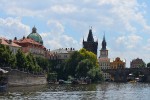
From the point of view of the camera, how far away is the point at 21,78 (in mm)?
100750

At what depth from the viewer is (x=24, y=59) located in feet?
372

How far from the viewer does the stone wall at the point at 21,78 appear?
94.5 meters

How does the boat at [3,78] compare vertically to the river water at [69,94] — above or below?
above

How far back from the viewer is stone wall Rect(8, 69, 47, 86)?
94.5 metres

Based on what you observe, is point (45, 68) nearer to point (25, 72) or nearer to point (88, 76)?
point (88, 76)

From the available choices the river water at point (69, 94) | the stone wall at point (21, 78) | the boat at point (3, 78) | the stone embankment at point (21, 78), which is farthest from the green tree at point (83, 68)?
the boat at point (3, 78)

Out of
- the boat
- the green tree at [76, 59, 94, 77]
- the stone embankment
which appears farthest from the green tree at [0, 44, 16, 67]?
the green tree at [76, 59, 94, 77]

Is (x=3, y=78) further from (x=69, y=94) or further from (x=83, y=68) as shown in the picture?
(x=83, y=68)

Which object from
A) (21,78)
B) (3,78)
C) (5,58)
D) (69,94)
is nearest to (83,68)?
(5,58)

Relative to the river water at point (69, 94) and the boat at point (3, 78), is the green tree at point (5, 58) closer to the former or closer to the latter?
the boat at point (3, 78)

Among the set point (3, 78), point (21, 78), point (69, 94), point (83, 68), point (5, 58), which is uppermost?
point (83, 68)

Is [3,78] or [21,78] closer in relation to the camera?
[3,78]

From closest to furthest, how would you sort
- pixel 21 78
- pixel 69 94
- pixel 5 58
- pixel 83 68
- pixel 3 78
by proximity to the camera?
pixel 69 94 → pixel 3 78 → pixel 21 78 → pixel 5 58 → pixel 83 68

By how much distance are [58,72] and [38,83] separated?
5247 centimetres
